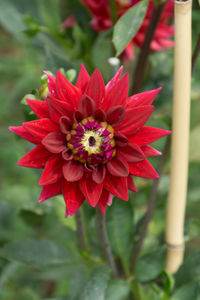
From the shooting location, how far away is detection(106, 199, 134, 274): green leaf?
650mm

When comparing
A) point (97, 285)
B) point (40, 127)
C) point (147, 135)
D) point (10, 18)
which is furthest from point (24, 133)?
point (10, 18)

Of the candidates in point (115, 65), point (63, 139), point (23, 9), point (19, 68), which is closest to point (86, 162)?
point (63, 139)

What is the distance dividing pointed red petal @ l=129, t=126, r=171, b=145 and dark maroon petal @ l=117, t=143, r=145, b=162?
0.01 m

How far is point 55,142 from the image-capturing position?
0.44m

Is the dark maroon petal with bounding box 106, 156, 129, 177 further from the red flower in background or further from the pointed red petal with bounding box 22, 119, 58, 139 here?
the red flower in background

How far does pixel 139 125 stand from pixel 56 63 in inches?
10.4

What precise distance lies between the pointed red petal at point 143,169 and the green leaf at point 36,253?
31cm

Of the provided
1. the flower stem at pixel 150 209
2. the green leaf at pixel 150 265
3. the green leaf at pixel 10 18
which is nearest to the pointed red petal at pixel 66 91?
the flower stem at pixel 150 209

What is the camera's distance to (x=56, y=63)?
0.65 meters

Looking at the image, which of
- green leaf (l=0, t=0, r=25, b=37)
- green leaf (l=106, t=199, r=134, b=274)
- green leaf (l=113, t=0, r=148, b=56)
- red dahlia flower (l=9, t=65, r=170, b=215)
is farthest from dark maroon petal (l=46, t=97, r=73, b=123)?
green leaf (l=0, t=0, r=25, b=37)

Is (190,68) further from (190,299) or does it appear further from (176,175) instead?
(190,299)

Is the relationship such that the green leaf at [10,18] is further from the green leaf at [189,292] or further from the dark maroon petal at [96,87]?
the green leaf at [189,292]

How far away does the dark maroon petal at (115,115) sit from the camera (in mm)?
431

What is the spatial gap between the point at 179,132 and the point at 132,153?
5.9 inches
